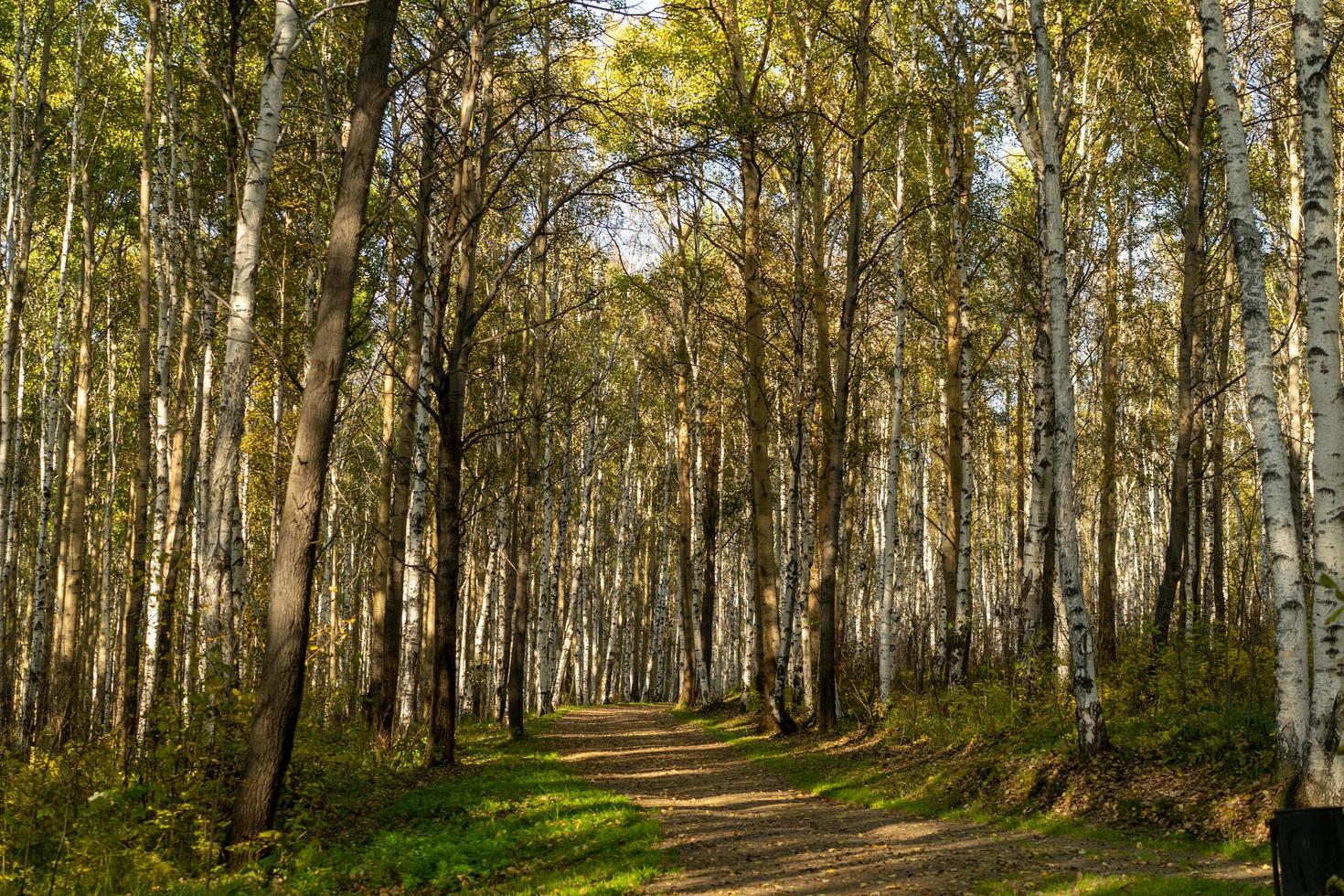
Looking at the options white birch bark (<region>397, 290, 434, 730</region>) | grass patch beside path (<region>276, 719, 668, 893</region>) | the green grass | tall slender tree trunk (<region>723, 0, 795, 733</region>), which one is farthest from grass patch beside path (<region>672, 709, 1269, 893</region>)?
white birch bark (<region>397, 290, 434, 730</region>)

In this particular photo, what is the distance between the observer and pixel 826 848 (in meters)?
8.16

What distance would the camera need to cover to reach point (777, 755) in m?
14.3

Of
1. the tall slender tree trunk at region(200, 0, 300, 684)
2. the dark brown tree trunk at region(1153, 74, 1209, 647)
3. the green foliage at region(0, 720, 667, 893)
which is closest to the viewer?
the green foliage at region(0, 720, 667, 893)

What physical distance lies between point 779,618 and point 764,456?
3379 millimetres

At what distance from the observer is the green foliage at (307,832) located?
21.5 feet

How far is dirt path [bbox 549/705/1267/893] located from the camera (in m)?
6.79

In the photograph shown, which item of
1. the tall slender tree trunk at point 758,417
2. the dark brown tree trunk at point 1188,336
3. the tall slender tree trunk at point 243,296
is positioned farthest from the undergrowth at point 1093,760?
the tall slender tree trunk at point 243,296

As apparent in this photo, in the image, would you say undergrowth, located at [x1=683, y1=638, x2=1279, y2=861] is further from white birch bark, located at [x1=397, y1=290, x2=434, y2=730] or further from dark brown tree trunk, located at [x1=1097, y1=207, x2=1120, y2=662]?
white birch bark, located at [x1=397, y1=290, x2=434, y2=730]

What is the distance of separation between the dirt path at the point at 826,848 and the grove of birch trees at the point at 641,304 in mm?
1738

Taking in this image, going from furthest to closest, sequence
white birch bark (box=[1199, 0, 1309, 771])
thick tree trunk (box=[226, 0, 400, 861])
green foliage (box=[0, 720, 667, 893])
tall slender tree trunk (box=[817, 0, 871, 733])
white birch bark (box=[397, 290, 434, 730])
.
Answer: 1. tall slender tree trunk (box=[817, 0, 871, 733])
2. white birch bark (box=[397, 290, 434, 730])
3. white birch bark (box=[1199, 0, 1309, 771])
4. thick tree trunk (box=[226, 0, 400, 861])
5. green foliage (box=[0, 720, 667, 893])

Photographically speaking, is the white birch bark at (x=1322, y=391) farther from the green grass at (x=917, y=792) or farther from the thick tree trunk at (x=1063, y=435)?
the thick tree trunk at (x=1063, y=435)

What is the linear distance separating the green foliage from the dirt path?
65cm

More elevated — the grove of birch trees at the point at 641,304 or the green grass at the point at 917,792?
the grove of birch trees at the point at 641,304

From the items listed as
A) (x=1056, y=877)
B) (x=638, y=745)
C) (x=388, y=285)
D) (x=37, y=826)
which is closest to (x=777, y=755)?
(x=638, y=745)
